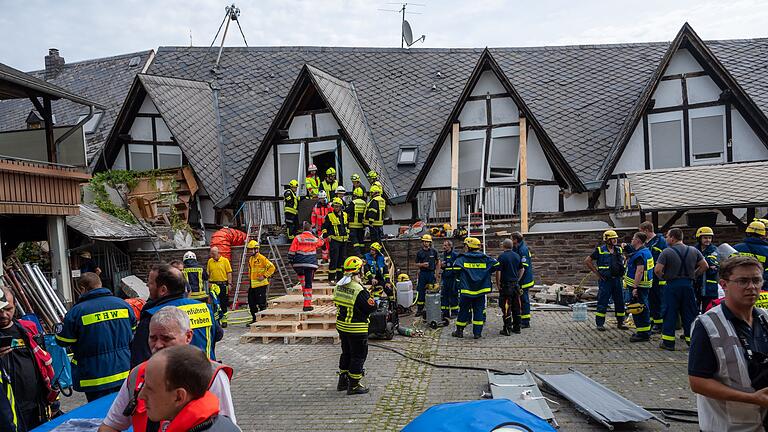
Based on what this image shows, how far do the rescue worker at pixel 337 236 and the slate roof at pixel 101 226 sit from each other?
6.50 meters

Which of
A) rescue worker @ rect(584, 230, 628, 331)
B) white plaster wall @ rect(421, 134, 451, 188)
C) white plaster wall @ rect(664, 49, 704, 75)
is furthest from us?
white plaster wall @ rect(421, 134, 451, 188)

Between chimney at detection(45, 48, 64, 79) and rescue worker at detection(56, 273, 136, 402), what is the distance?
2708 centimetres

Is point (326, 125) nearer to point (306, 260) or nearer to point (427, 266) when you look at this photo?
point (427, 266)

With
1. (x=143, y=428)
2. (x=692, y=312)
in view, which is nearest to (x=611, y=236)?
(x=692, y=312)

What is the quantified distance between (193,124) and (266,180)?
370cm

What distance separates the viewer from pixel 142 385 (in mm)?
3059

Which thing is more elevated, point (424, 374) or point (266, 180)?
point (266, 180)

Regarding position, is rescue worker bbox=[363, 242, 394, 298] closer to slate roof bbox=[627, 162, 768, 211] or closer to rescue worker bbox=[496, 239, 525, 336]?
rescue worker bbox=[496, 239, 525, 336]

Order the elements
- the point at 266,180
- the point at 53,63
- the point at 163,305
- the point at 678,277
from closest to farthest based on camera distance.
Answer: the point at 163,305, the point at 678,277, the point at 266,180, the point at 53,63

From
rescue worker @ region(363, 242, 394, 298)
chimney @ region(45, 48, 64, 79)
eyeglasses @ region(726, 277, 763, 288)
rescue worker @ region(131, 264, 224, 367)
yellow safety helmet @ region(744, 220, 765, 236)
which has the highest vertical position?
chimney @ region(45, 48, 64, 79)

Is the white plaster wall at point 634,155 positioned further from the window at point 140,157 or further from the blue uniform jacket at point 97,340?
the window at point 140,157

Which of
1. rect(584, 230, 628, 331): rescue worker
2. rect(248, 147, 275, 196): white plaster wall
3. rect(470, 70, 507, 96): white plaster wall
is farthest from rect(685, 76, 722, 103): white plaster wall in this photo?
rect(248, 147, 275, 196): white plaster wall

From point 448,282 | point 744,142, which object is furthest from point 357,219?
point 744,142

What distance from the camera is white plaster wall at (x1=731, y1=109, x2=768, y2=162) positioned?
16.2 m
